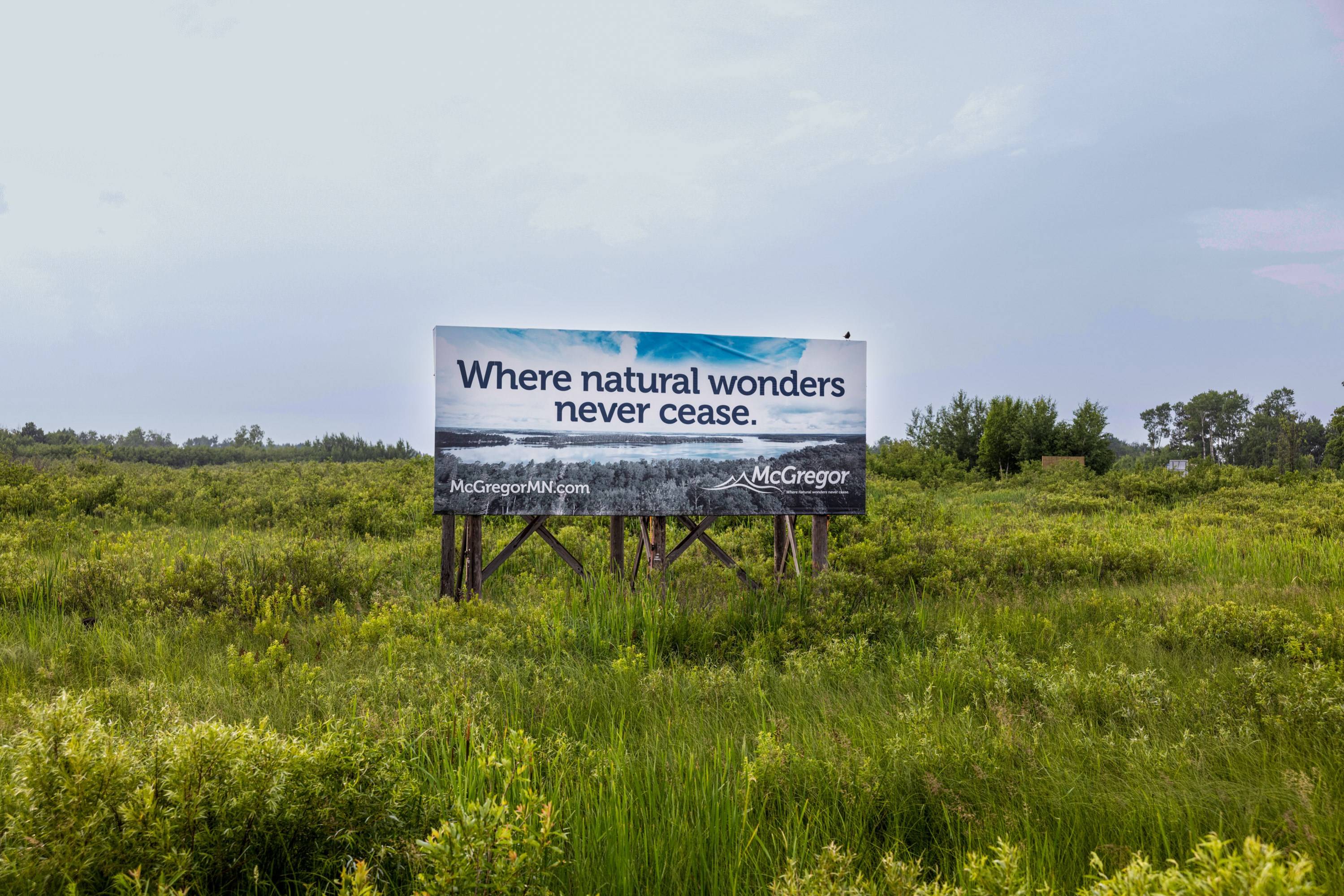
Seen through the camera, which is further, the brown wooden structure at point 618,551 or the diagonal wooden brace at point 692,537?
the diagonal wooden brace at point 692,537

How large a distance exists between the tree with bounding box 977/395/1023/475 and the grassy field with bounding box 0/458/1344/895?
96.0 feet

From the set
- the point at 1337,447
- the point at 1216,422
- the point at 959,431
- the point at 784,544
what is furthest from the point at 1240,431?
the point at 784,544

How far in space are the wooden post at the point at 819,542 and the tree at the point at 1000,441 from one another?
32.6 meters

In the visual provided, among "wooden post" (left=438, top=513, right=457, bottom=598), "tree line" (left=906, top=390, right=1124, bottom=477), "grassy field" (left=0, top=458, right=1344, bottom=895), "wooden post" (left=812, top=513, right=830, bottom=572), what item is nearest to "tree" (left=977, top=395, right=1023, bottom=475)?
"tree line" (left=906, top=390, right=1124, bottom=477)

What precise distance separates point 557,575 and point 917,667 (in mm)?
5225

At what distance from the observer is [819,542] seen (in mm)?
8641

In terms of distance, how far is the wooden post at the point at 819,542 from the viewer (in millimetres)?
8578

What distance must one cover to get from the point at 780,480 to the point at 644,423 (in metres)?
1.83

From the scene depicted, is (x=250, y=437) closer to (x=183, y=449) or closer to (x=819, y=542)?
(x=183, y=449)

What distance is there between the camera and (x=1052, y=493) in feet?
64.6

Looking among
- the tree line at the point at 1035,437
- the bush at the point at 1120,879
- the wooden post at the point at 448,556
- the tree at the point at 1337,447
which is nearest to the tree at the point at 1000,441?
the tree line at the point at 1035,437

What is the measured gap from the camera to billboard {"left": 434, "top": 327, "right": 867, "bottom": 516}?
26.2 feet

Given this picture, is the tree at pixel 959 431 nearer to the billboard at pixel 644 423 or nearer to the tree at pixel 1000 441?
the tree at pixel 1000 441

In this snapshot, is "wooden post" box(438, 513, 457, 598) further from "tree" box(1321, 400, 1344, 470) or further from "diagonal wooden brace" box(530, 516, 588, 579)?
"tree" box(1321, 400, 1344, 470)
